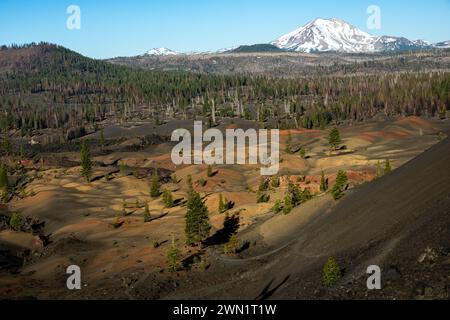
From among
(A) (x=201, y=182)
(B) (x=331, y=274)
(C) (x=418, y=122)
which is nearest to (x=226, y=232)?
(B) (x=331, y=274)

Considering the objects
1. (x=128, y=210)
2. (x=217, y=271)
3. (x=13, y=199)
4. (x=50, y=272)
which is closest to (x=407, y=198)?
(x=217, y=271)

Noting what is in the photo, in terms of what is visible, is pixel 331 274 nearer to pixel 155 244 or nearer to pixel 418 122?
pixel 155 244

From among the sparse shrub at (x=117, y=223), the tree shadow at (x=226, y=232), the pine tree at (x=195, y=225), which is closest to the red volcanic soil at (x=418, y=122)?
the tree shadow at (x=226, y=232)

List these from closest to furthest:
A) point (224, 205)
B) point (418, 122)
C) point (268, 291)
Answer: point (268, 291), point (224, 205), point (418, 122)

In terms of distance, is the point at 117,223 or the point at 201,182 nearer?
the point at 117,223

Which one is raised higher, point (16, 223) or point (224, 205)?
point (224, 205)

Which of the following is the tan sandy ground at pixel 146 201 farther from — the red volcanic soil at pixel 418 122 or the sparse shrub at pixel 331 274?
the sparse shrub at pixel 331 274

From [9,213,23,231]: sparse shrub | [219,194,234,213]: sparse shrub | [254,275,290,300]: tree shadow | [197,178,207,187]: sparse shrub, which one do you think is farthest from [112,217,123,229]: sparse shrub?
[254,275,290,300]: tree shadow

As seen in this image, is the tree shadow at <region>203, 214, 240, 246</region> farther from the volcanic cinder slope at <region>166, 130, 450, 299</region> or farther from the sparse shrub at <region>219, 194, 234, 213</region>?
the volcanic cinder slope at <region>166, 130, 450, 299</region>

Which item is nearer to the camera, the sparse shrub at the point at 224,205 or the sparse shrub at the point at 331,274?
the sparse shrub at the point at 331,274
